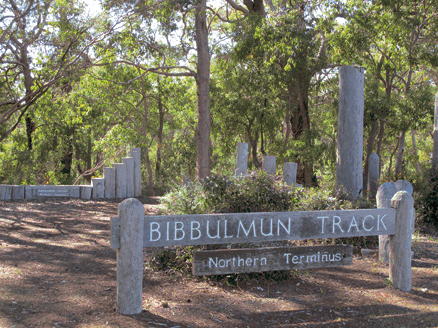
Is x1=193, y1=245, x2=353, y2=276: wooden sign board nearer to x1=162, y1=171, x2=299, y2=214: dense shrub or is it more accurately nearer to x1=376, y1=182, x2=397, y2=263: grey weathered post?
x1=376, y1=182, x2=397, y2=263: grey weathered post

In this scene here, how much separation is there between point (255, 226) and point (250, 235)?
0.11 metres

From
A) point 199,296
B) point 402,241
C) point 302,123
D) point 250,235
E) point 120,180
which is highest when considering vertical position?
point 302,123

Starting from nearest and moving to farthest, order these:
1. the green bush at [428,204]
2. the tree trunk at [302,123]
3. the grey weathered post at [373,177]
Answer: the green bush at [428,204]
the grey weathered post at [373,177]
the tree trunk at [302,123]

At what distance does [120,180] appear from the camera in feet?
46.3

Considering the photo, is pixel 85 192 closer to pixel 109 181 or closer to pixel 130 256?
pixel 109 181

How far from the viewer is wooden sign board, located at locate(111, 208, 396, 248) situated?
4.01 meters

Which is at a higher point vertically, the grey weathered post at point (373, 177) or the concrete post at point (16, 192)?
the grey weathered post at point (373, 177)

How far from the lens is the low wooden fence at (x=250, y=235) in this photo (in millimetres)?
3908

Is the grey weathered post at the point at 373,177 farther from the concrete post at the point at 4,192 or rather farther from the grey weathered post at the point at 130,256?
the concrete post at the point at 4,192

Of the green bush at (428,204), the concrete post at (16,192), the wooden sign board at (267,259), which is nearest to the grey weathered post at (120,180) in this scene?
the concrete post at (16,192)

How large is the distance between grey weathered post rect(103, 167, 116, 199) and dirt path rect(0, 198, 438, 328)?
6637mm

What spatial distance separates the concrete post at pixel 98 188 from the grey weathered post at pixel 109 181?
14cm

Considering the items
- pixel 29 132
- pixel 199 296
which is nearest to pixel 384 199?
pixel 199 296

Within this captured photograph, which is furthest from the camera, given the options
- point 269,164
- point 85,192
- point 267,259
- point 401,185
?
point 85,192
